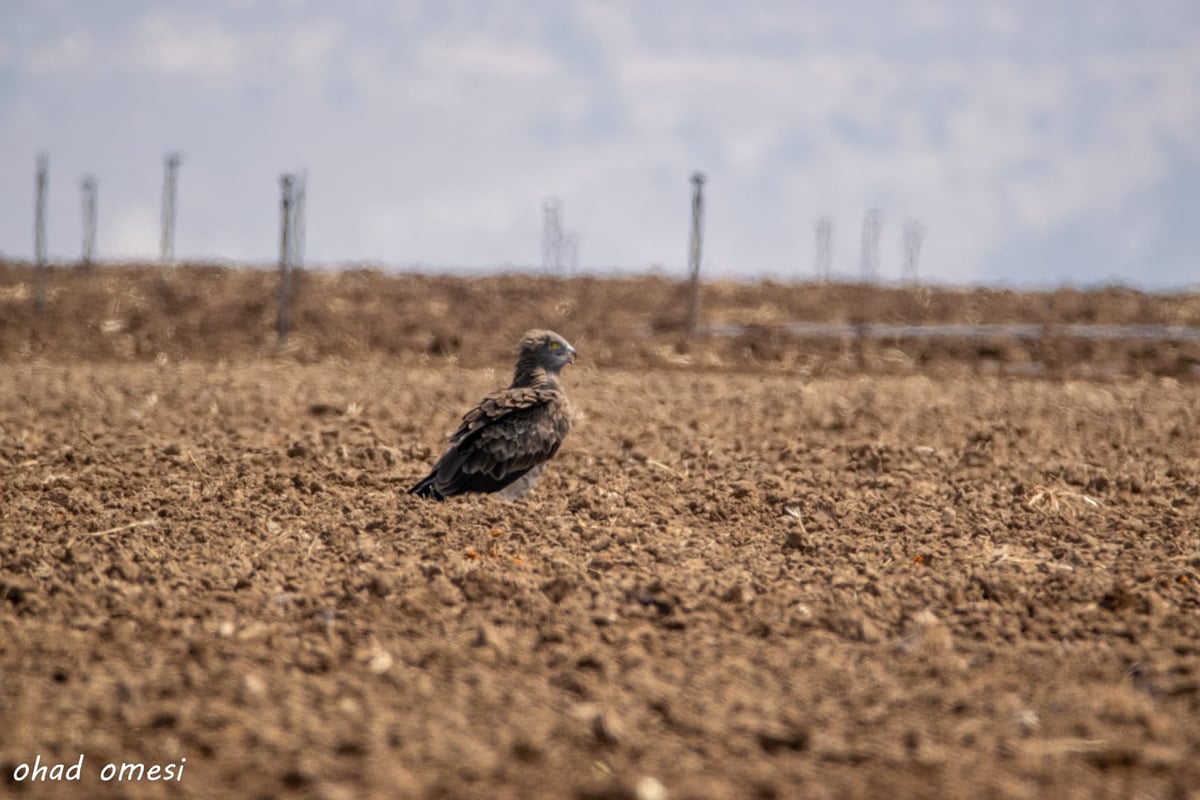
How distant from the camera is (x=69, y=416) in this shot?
12484 mm

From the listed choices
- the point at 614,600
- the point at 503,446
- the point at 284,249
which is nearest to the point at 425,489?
the point at 503,446

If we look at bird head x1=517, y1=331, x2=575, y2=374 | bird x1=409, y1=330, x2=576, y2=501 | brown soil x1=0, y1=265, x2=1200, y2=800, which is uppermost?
bird head x1=517, y1=331, x2=575, y2=374

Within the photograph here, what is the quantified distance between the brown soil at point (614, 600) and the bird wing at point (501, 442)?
16.4 inches

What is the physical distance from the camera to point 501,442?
8.66m

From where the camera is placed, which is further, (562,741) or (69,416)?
(69,416)

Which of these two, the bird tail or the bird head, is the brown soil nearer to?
the bird tail

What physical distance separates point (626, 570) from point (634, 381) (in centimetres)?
1039

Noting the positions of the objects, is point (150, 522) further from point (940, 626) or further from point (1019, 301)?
point (1019, 301)

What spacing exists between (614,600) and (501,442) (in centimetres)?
253

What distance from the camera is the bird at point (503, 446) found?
8.63m

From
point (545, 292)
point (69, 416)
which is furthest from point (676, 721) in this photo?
point (545, 292)

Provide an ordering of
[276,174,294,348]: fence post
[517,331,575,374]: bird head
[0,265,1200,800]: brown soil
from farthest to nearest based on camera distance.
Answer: [276,174,294,348]: fence post < [517,331,575,374]: bird head < [0,265,1200,800]: brown soil

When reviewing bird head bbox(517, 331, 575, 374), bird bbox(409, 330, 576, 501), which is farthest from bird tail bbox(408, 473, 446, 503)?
bird head bbox(517, 331, 575, 374)

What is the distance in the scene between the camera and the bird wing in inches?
340
